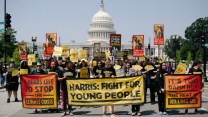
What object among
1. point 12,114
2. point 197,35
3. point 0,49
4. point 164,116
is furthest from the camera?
point 197,35

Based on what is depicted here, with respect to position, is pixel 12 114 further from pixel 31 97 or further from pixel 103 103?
pixel 103 103

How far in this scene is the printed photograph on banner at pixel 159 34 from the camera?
86.2 feet

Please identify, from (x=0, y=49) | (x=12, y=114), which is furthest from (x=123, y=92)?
(x=0, y=49)

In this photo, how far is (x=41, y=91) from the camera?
44.3ft

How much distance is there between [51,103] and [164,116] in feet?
11.6

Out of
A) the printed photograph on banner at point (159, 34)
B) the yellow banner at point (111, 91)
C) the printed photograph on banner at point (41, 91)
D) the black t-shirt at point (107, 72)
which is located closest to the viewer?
the yellow banner at point (111, 91)

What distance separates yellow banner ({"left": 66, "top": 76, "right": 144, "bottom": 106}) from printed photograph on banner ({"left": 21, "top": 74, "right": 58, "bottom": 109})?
107 cm

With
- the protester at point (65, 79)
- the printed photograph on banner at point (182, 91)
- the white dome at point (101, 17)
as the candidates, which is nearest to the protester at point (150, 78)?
the printed photograph on banner at point (182, 91)

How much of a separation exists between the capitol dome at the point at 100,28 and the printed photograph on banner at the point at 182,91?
143539mm

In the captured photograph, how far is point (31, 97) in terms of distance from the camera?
44.5 feet

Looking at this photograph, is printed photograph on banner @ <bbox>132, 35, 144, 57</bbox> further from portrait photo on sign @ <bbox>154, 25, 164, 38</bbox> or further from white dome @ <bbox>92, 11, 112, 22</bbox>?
white dome @ <bbox>92, 11, 112, 22</bbox>

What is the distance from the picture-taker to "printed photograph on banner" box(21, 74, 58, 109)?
1347 centimetres

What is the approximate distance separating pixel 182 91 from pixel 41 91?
4.38m

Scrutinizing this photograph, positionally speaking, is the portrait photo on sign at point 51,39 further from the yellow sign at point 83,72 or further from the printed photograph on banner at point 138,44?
the yellow sign at point 83,72
